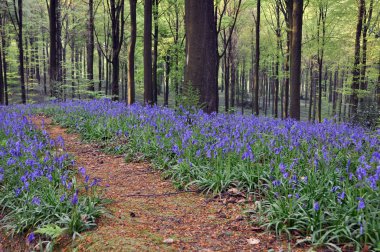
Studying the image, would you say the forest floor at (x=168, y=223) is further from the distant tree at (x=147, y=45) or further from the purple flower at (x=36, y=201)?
the distant tree at (x=147, y=45)

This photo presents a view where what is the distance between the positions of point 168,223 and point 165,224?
0.05 m

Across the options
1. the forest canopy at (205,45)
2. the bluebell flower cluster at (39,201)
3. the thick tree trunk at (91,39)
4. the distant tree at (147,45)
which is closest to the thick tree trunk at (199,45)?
the forest canopy at (205,45)

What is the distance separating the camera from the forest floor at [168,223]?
2.77 metres

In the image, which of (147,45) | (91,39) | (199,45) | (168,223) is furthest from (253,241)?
(91,39)

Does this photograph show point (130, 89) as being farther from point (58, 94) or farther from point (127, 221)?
point (127, 221)

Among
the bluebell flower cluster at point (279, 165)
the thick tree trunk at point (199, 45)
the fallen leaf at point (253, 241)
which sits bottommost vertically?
the fallen leaf at point (253, 241)

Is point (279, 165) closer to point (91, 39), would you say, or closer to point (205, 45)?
point (205, 45)

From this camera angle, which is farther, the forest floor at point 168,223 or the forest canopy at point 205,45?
the forest canopy at point 205,45

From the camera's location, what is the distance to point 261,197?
11.8 ft

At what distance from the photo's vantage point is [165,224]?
3234 mm

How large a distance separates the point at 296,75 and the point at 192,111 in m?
5.87

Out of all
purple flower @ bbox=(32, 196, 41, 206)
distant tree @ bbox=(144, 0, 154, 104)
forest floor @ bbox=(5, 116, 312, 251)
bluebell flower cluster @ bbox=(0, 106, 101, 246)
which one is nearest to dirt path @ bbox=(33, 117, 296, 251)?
forest floor @ bbox=(5, 116, 312, 251)

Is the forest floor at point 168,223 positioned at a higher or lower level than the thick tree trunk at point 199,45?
lower

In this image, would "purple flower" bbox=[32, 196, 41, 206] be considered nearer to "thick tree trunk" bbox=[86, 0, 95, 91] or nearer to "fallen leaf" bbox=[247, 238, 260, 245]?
"fallen leaf" bbox=[247, 238, 260, 245]
